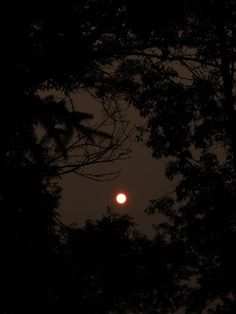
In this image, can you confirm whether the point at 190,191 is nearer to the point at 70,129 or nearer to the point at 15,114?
the point at 70,129

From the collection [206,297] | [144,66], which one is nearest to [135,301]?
[206,297]

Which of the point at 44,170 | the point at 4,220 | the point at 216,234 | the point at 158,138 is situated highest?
the point at 158,138

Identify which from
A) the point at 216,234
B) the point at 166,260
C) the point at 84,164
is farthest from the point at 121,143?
the point at 166,260

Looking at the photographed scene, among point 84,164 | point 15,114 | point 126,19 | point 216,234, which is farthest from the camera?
point 216,234

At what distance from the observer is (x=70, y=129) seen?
7.24 metres

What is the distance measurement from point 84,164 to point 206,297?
10.4 meters

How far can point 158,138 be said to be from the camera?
14375 mm

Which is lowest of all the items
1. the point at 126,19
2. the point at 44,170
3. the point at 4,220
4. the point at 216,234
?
the point at 4,220

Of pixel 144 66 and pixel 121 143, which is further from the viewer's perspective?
pixel 144 66

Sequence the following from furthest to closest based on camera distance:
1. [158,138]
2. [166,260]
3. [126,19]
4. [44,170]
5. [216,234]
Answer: [166,260] < [216,234] < [158,138] < [126,19] < [44,170]

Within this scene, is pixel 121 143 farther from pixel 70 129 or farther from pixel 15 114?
pixel 15 114

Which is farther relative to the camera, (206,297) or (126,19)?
(206,297)

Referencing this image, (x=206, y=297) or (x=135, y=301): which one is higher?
(x=135, y=301)

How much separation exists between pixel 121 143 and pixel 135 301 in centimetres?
1388
